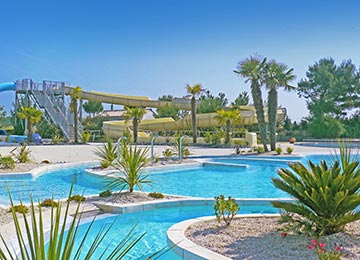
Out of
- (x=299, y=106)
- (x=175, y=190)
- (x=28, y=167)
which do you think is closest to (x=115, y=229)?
(x=175, y=190)

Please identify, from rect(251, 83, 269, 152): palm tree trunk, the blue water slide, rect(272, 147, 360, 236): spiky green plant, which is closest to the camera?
rect(272, 147, 360, 236): spiky green plant

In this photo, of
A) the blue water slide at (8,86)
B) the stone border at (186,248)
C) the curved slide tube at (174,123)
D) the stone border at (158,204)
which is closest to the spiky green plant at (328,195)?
the stone border at (186,248)

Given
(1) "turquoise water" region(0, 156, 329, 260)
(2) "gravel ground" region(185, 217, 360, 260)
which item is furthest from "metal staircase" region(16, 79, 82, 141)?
(2) "gravel ground" region(185, 217, 360, 260)

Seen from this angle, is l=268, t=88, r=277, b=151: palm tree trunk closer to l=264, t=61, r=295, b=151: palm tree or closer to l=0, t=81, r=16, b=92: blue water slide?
l=264, t=61, r=295, b=151: palm tree

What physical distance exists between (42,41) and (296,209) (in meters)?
26.1

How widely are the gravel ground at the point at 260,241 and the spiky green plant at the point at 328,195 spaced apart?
0.21 m

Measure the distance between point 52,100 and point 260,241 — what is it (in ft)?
94.6

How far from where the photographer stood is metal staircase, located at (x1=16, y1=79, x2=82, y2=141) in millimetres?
30297

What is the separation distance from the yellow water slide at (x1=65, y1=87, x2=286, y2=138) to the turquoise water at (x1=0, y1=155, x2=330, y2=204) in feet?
61.9

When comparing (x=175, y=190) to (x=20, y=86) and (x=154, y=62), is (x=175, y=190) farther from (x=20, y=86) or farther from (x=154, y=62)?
(x=20, y=86)

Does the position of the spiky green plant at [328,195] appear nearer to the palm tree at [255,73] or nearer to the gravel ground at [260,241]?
the gravel ground at [260,241]

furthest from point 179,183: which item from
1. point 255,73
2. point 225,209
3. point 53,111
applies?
point 53,111

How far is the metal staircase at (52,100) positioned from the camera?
99.4 feet

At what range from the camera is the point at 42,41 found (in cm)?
2738
